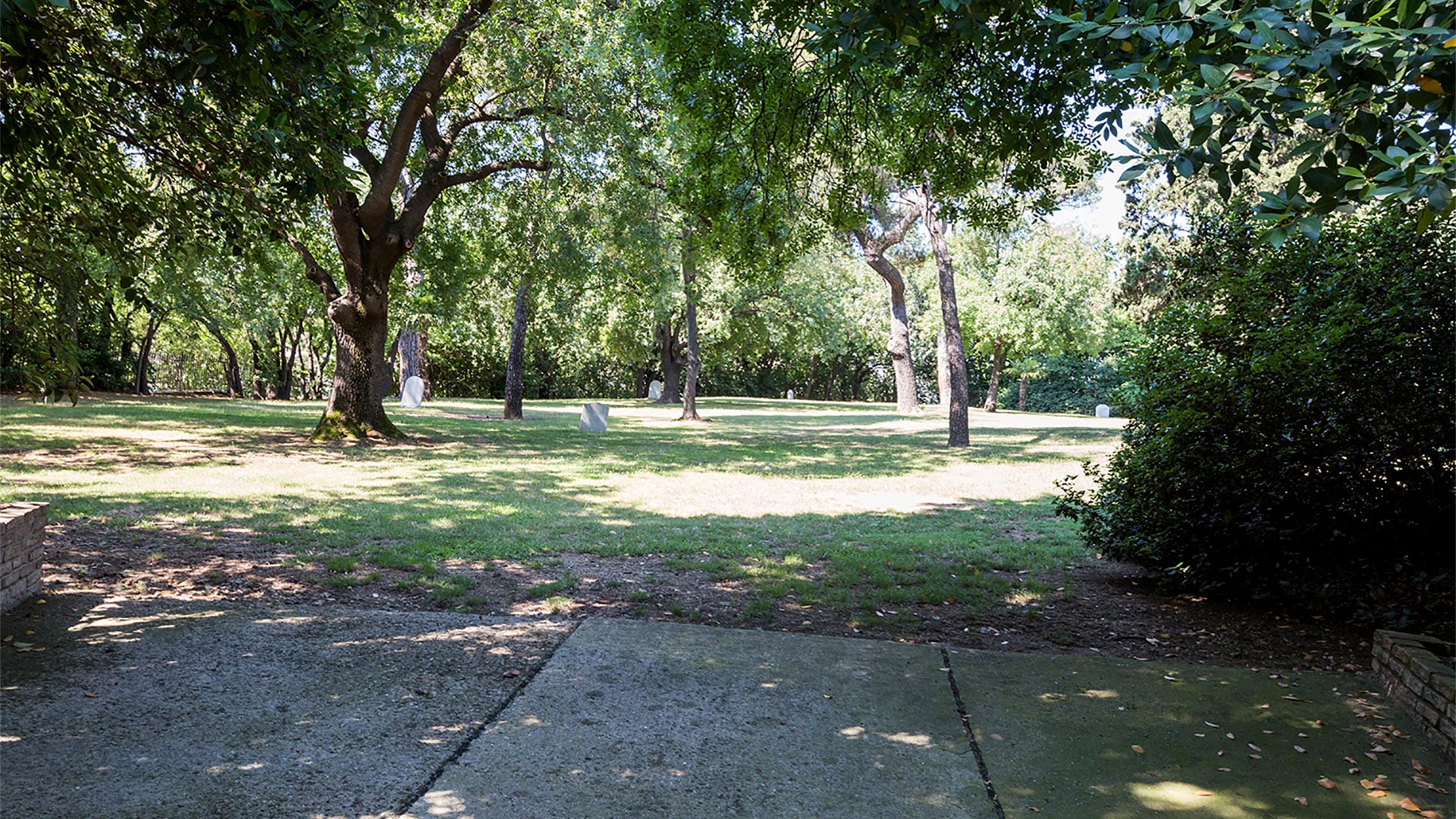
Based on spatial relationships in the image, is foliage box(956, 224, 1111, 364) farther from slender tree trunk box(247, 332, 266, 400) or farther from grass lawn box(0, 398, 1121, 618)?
slender tree trunk box(247, 332, 266, 400)

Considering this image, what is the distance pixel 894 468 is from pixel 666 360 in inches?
935

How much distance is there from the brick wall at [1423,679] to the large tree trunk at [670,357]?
31188mm

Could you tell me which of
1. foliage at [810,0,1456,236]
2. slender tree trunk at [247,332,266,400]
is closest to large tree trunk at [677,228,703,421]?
foliage at [810,0,1456,236]

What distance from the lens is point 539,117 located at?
1386 centimetres

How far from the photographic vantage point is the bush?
197 inches

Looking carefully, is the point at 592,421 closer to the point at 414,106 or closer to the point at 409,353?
the point at 414,106

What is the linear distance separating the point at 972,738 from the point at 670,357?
33.9m

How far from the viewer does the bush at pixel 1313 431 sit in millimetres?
5008

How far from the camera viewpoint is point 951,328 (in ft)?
59.4

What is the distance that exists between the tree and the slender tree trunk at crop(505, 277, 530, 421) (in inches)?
721

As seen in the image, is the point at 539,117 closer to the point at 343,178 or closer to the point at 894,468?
the point at 894,468

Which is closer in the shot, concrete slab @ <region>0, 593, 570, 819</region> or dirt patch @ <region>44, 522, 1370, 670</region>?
concrete slab @ <region>0, 593, 570, 819</region>

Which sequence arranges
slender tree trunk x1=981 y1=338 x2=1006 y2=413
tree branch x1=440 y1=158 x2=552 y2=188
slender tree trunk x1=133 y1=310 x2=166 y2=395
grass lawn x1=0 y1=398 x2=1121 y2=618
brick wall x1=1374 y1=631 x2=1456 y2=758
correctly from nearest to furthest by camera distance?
brick wall x1=1374 y1=631 x2=1456 y2=758 → grass lawn x1=0 y1=398 x2=1121 y2=618 → tree branch x1=440 y1=158 x2=552 y2=188 → slender tree trunk x1=133 y1=310 x2=166 y2=395 → slender tree trunk x1=981 y1=338 x2=1006 y2=413

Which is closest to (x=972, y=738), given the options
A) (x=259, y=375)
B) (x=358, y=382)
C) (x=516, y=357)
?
(x=358, y=382)
